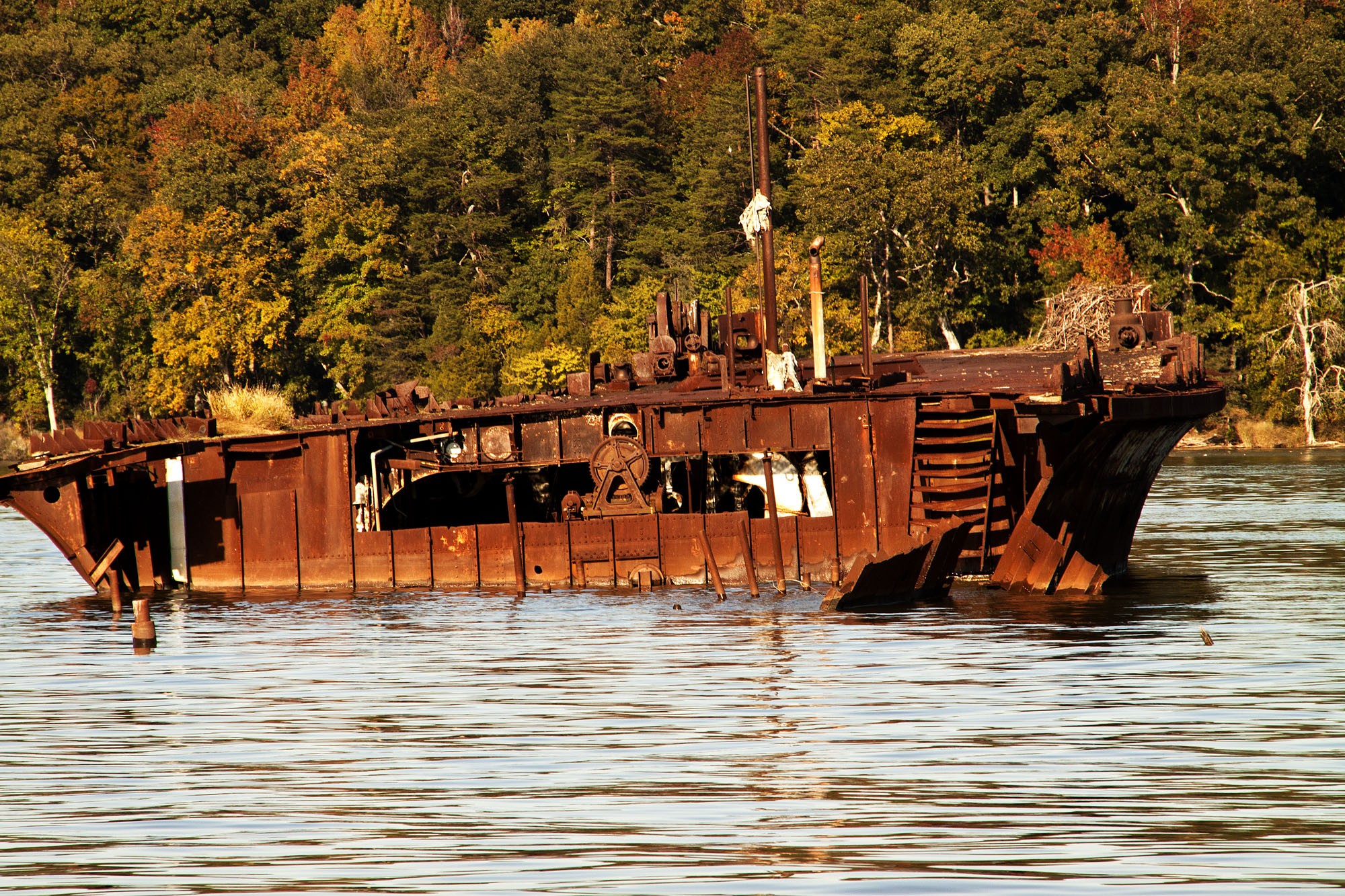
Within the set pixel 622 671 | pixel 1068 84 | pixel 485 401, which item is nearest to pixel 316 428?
pixel 485 401

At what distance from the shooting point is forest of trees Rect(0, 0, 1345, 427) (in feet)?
261

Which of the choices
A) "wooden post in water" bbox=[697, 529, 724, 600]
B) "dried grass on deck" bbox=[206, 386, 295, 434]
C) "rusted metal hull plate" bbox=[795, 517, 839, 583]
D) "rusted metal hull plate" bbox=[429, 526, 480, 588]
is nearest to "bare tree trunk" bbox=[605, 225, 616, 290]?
"dried grass on deck" bbox=[206, 386, 295, 434]

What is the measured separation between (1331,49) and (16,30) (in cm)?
10094

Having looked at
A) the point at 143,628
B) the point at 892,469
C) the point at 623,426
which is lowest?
the point at 143,628

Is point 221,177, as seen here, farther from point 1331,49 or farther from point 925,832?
point 925,832

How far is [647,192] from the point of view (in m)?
99.2

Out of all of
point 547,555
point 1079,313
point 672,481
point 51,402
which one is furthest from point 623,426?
point 51,402

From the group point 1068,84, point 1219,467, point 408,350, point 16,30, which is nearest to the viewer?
point 1219,467

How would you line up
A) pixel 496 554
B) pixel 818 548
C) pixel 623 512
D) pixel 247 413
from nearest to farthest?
pixel 818 548, pixel 623 512, pixel 496 554, pixel 247 413

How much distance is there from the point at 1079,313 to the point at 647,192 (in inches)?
1314

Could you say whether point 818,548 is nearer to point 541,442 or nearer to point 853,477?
point 853,477

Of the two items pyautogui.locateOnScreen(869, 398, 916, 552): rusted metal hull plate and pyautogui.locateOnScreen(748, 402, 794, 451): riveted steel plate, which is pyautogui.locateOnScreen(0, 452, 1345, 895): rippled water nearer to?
pyautogui.locateOnScreen(869, 398, 916, 552): rusted metal hull plate

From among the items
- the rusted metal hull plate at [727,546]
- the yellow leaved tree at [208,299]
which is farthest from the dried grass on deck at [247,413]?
the rusted metal hull plate at [727,546]

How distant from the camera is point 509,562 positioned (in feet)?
105
